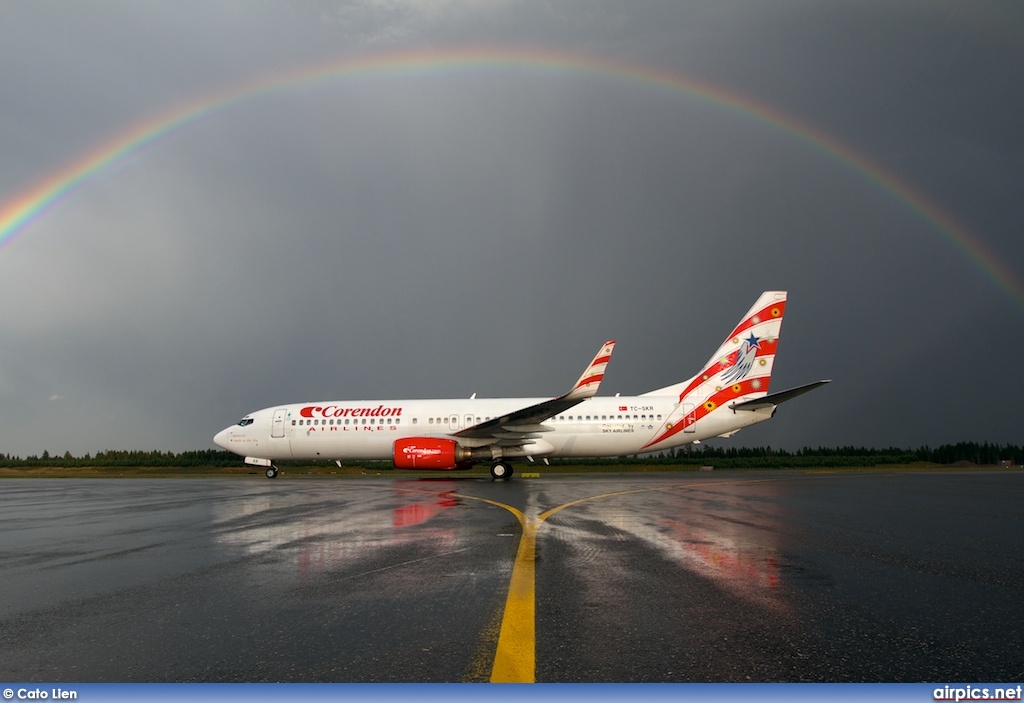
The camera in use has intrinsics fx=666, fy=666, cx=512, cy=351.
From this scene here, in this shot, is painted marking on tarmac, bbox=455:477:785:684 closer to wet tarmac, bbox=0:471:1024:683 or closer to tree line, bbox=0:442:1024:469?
wet tarmac, bbox=0:471:1024:683

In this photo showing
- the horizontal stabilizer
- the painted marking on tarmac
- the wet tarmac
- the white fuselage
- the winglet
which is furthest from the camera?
the white fuselage

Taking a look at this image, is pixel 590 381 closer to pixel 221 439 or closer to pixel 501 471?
pixel 501 471

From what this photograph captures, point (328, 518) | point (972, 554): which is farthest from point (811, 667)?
point (328, 518)

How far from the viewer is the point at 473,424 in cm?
3030

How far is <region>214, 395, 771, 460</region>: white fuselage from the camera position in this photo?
98.6ft

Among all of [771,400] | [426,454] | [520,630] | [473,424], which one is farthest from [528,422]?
[520,630]

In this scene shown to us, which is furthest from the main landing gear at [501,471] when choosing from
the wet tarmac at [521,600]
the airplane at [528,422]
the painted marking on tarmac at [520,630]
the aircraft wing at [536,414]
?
the painted marking on tarmac at [520,630]

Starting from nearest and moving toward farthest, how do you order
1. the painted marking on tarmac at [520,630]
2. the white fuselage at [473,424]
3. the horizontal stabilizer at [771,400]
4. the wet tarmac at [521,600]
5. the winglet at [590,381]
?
the painted marking on tarmac at [520,630] < the wet tarmac at [521,600] < the winglet at [590,381] < the horizontal stabilizer at [771,400] < the white fuselage at [473,424]

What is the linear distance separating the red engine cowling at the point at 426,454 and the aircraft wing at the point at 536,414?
1314 millimetres

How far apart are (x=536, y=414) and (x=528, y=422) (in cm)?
125

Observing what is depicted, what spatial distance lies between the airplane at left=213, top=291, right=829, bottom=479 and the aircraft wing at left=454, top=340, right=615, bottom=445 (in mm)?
68

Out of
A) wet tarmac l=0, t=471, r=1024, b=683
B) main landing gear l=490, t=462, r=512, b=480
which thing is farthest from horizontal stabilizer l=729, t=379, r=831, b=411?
wet tarmac l=0, t=471, r=1024, b=683

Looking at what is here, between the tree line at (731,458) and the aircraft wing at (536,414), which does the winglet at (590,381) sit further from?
the tree line at (731,458)

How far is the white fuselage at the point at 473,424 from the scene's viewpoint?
30062 mm
